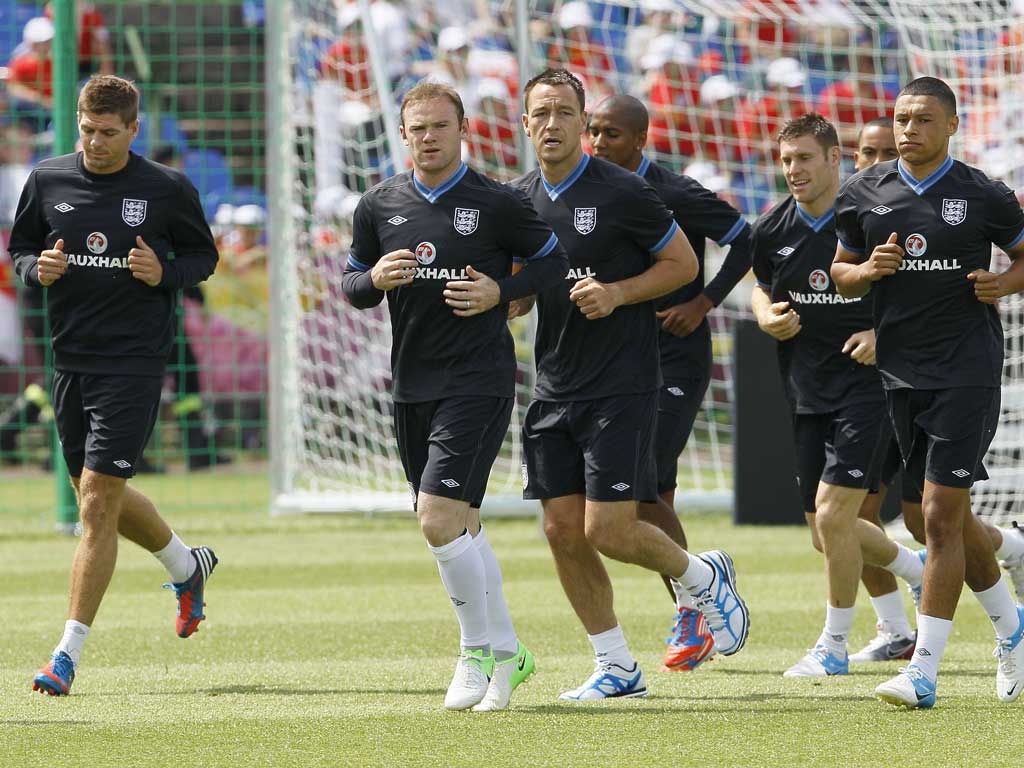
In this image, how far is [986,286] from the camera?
6.09 meters

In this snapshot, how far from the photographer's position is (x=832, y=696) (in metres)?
6.40

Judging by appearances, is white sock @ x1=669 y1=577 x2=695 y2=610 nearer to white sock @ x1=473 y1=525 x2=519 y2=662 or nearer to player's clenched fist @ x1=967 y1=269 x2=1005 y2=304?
white sock @ x1=473 y1=525 x2=519 y2=662

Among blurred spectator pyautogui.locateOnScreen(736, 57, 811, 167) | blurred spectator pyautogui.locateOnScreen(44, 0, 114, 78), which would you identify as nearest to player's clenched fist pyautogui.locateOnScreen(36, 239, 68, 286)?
blurred spectator pyautogui.locateOnScreen(736, 57, 811, 167)

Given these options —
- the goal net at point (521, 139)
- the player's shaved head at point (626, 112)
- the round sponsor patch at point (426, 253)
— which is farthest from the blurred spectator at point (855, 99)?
the round sponsor patch at point (426, 253)

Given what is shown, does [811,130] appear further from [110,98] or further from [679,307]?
[110,98]

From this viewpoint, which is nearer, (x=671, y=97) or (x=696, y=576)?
(x=696, y=576)

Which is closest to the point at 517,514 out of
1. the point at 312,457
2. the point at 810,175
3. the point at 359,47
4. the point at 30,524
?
the point at 312,457

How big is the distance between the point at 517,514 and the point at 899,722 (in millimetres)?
8422

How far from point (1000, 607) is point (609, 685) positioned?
4.70ft

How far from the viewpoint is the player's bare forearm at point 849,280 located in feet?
20.7

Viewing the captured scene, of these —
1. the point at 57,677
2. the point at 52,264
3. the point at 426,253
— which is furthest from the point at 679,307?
the point at 57,677

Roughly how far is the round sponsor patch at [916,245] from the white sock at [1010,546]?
201 centimetres

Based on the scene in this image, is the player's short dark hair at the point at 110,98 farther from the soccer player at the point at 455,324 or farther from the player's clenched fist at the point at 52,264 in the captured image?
the soccer player at the point at 455,324

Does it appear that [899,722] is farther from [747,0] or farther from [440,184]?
[747,0]
